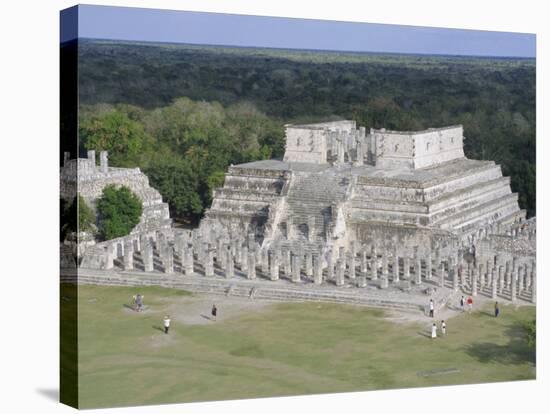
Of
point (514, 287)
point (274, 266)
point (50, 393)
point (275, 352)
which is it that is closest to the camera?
point (50, 393)

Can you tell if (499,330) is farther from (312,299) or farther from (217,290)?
(217,290)

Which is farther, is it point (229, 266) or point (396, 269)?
point (396, 269)

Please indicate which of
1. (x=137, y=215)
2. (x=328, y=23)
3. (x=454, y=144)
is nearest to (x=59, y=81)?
(x=328, y=23)

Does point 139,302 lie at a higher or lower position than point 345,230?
lower

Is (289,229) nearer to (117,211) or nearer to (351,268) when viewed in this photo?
(351,268)

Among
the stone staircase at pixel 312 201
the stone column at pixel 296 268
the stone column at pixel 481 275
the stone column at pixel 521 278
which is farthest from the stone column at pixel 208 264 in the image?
the stone column at pixel 521 278

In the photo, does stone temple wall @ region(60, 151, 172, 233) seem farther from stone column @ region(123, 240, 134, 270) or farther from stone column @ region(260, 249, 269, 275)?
stone column @ region(260, 249, 269, 275)

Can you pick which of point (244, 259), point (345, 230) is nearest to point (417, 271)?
point (345, 230)

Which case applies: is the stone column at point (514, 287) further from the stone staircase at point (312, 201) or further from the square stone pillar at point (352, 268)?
the stone staircase at point (312, 201)
